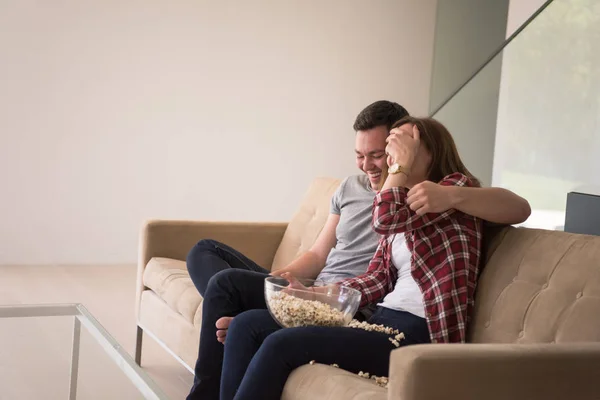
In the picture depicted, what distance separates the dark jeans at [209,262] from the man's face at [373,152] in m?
0.46

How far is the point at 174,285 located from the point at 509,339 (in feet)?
4.31

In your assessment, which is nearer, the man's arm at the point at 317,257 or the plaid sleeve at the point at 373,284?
the plaid sleeve at the point at 373,284

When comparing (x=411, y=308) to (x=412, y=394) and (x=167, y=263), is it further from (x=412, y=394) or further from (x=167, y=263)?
(x=167, y=263)

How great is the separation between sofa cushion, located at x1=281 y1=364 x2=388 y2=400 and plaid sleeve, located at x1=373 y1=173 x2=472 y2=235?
1.25 ft

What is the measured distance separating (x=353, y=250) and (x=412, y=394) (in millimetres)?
1167

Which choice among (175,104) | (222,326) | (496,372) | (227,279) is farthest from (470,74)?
(496,372)

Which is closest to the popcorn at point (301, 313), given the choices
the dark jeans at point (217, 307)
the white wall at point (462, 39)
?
the dark jeans at point (217, 307)

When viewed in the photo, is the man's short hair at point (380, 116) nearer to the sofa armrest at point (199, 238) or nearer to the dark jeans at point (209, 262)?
the dark jeans at point (209, 262)

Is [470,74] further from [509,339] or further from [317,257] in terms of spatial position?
[509,339]

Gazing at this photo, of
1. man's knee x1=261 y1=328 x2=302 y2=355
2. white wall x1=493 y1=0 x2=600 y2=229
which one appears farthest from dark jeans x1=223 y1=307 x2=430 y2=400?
white wall x1=493 y1=0 x2=600 y2=229

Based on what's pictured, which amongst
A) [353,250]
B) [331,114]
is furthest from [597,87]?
[331,114]

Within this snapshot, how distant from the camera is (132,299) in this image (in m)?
4.33

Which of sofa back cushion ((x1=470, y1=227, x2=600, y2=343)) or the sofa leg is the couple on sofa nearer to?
sofa back cushion ((x1=470, y1=227, x2=600, y2=343))

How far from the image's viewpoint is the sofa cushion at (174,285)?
2598 millimetres
